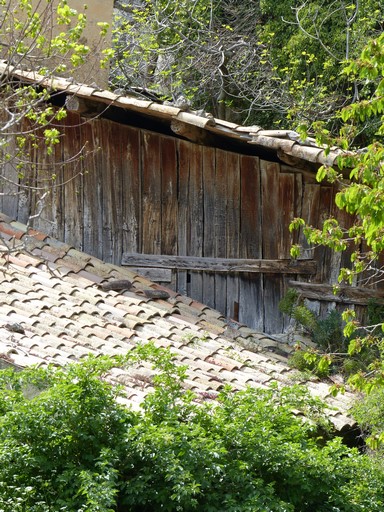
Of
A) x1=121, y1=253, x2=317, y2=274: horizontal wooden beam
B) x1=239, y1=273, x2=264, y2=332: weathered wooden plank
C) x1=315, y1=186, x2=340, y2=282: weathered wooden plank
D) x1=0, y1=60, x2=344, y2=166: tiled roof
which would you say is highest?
x1=0, y1=60, x2=344, y2=166: tiled roof

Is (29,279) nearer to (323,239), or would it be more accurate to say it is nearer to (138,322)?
(138,322)

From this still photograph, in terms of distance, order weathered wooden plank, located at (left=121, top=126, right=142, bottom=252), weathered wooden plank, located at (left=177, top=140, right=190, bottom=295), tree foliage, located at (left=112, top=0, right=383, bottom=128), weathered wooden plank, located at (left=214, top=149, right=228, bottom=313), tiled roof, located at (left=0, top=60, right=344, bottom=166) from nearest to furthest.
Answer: tiled roof, located at (left=0, top=60, right=344, bottom=166), weathered wooden plank, located at (left=214, top=149, right=228, bottom=313), weathered wooden plank, located at (left=177, top=140, right=190, bottom=295), weathered wooden plank, located at (left=121, top=126, right=142, bottom=252), tree foliage, located at (left=112, top=0, right=383, bottom=128)

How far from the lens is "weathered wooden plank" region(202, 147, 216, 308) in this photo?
408 inches

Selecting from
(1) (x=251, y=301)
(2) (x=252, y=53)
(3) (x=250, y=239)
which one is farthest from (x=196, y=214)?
(2) (x=252, y=53)

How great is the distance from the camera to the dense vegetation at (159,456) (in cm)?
530

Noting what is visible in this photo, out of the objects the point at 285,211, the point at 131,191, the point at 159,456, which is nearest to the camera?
the point at 159,456

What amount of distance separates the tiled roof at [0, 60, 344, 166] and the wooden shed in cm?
2

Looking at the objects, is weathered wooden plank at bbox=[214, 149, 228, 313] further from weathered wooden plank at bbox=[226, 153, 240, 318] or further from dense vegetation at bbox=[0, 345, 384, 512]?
dense vegetation at bbox=[0, 345, 384, 512]

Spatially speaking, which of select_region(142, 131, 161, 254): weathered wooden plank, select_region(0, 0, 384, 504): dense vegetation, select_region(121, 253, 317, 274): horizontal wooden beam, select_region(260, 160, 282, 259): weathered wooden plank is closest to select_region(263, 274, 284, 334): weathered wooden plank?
select_region(121, 253, 317, 274): horizontal wooden beam

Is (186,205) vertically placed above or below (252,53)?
below

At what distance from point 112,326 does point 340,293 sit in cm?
255

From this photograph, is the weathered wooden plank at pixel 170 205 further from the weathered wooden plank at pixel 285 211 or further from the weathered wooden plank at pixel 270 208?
the weathered wooden plank at pixel 285 211

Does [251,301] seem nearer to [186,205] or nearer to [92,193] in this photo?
[186,205]

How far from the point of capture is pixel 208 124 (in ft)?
30.5
